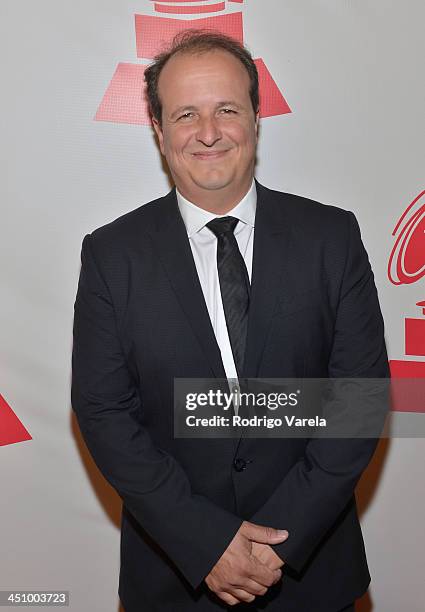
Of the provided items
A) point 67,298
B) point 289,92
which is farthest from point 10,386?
point 289,92

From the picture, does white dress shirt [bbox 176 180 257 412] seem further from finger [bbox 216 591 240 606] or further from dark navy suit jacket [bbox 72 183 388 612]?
finger [bbox 216 591 240 606]

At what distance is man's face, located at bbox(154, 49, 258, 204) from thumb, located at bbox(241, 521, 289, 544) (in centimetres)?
69

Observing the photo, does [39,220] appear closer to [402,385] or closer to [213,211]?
[213,211]

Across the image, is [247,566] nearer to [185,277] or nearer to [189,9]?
[185,277]

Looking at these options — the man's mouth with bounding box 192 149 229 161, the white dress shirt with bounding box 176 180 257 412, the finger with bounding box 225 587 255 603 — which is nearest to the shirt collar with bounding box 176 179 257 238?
the white dress shirt with bounding box 176 180 257 412

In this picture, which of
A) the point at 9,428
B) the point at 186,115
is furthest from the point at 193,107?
the point at 9,428

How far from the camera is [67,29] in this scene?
2051mm

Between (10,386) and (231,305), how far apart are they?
0.88 metres

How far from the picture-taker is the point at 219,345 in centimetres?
163

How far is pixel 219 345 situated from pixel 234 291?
0.39 ft

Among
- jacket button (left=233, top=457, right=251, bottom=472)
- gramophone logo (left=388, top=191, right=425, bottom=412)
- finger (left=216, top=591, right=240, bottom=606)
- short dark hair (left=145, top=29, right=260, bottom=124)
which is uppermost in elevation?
short dark hair (left=145, top=29, right=260, bottom=124)

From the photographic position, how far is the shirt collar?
5.50ft

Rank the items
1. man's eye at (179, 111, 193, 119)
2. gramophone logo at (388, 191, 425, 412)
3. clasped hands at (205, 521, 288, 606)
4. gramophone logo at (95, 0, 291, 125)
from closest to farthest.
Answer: clasped hands at (205, 521, 288, 606)
man's eye at (179, 111, 193, 119)
gramophone logo at (95, 0, 291, 125)
gramophone logo at (388, 191, 425, 412)

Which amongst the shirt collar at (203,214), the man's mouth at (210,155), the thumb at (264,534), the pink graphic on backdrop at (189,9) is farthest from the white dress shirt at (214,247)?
the pink graphic on backdrop at (189,9)
